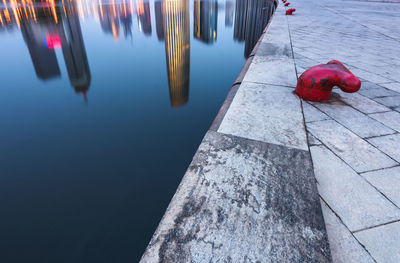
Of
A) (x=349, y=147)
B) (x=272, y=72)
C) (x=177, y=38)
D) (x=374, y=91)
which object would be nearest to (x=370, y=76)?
(x=374, y=91)

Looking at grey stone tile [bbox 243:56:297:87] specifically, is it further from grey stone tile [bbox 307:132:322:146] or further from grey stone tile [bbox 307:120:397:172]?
grey stone tile [bbox 307:132:322:146]

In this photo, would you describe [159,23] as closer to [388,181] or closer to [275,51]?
[275,51]

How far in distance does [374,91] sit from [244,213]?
3023mm

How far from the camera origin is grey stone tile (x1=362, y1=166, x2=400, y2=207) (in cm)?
135

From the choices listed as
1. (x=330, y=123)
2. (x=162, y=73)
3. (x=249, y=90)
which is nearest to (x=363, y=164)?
(x=330, y=123)

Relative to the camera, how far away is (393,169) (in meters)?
1.55

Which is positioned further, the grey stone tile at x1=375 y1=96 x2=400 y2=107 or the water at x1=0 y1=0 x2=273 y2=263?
the water at x1=0 y1=0 x2=273 y2=263

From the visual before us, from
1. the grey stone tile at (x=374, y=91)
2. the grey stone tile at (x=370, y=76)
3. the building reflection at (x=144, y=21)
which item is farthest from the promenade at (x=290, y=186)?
the building reflection at (x=144, y=21)

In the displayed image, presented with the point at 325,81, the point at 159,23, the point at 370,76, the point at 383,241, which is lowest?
the point at 383,241

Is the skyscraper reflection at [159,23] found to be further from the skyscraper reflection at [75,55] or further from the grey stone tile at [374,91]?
the grey stone tile at [374,91]

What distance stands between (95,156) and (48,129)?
6.34ft

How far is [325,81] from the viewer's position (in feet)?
7.47

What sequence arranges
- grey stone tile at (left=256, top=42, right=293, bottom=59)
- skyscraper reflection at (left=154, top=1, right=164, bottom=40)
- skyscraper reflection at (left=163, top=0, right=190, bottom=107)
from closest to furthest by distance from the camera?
grey stone tile at (left=256, top=42, right=293, bottom=59) → skyscraper reflection at (left=154, top=1, right=164, bottom=40) → skyscraper reflection at (left=163, top=0, right=190, bottom=107)

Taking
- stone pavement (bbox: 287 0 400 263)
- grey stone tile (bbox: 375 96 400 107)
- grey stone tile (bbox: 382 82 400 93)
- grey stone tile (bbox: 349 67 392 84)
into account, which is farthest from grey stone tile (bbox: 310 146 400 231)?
grey stone tile (bbox: 349 67 392 84)
